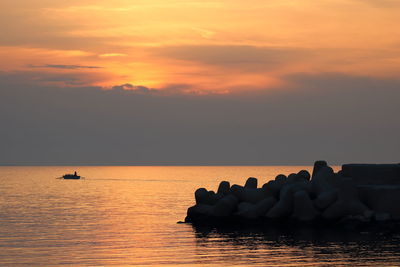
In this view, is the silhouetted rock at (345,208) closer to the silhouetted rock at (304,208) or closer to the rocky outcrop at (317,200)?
the rocky outcrop at (317,200)

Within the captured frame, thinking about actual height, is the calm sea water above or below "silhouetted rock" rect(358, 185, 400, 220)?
below

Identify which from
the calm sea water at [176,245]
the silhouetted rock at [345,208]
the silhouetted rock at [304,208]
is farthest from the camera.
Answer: the silhouetted rock at [304,208]

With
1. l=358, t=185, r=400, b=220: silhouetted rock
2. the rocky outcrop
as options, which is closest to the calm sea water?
the rocky outcrop

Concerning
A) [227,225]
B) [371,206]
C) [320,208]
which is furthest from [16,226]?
[371,206]

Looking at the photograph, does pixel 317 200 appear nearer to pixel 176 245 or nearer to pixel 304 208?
pixel 304 208

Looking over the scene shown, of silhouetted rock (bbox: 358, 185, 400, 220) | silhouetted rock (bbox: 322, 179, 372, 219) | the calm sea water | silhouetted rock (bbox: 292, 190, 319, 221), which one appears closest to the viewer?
the calm sea water

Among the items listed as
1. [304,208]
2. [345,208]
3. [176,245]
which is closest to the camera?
[176,245]

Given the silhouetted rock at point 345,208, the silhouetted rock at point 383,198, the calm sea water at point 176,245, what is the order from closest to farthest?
the calm sea water at point 176,245 < the silhouetted rock at point 383,198 < the silhouetted rock at point 345,208

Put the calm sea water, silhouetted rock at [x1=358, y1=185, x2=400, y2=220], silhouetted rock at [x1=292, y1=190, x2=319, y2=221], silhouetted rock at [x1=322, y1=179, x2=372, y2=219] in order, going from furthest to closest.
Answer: silhouetted rock at [x1=292, y1=190, x2=319, y2=221] → silhouetted rock at [x1=322, y1=179, x2=372, y2=219] → silhouetted rock at [x1=358, y1=185, x2=400, y2=220] → the calm sea water

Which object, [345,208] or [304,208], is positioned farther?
[304,208]

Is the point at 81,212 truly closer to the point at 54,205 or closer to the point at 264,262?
the point at 54,205

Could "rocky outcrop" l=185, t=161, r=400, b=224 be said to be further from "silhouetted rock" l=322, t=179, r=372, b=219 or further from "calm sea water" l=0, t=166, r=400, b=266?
"calm sea water" l=0, t=166, r=400, b=266

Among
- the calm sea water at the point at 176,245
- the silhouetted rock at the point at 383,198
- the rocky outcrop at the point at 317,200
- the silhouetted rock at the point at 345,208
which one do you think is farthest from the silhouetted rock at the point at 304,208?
the silhouetted rock at the point at 383,198

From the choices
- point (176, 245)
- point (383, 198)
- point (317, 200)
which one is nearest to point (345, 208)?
point (317, 200)
